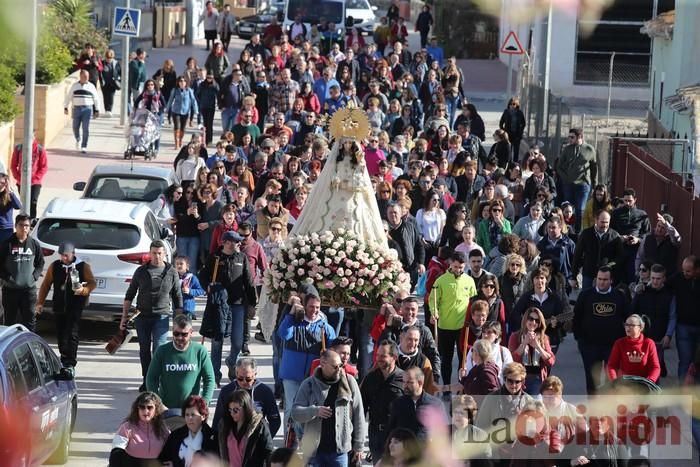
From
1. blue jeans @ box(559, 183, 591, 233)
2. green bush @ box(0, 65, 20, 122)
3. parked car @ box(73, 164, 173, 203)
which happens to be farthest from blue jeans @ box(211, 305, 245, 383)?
green bush @ box(0, 65, 20, 122)

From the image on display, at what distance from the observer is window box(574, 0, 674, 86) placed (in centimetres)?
4303

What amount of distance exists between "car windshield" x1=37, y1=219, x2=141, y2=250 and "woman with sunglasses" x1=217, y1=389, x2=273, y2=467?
6.64 m

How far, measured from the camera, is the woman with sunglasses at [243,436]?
31.8ft

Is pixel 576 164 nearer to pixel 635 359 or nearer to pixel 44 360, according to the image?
pixel 635 359

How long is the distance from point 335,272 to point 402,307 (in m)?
1.29

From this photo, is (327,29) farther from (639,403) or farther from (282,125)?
(639,403)

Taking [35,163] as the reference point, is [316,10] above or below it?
above

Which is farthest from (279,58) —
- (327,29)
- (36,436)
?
(36,436)

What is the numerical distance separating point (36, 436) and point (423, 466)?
9.21ft

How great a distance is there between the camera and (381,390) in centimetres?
1073

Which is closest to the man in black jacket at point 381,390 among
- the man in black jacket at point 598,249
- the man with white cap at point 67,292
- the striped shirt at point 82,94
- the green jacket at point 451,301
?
the green jacket at point 451,301

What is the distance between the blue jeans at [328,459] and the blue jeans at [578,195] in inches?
490

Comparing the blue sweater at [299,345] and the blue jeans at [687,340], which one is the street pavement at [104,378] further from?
the blue jeans at [687,340]

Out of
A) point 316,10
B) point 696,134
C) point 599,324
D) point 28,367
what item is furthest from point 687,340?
point 316,10
